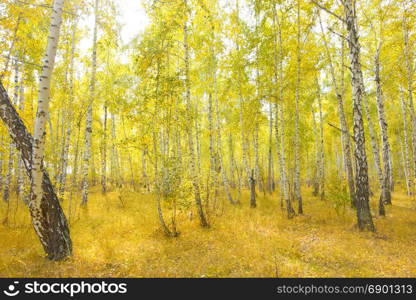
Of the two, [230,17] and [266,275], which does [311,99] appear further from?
[266,275]

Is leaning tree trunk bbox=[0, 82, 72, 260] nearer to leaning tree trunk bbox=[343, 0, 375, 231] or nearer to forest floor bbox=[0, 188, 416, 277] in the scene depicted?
forest floor bbox=[0, 188, 416, 277]

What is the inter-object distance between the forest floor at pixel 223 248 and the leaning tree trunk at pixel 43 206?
15.1 inches

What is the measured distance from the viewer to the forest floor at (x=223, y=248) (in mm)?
5090

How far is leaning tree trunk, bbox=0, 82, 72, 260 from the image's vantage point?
525 centimetres

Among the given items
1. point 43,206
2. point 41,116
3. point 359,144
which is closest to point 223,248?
point 43,206

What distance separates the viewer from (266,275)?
4.86 meters

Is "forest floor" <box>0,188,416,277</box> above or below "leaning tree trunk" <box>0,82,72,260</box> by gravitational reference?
below

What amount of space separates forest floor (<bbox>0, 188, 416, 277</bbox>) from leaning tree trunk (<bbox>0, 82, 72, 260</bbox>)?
0.38 metres

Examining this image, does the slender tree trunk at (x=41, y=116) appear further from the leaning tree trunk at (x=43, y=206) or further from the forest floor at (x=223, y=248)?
the forest floor at (x=223, y=248)

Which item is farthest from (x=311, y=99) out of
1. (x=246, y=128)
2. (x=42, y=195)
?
(x=42, y=195)

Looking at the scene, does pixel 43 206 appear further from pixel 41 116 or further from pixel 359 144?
pixel 359 144

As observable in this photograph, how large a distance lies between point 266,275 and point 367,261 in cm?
285

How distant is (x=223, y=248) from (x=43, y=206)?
15.3 feet

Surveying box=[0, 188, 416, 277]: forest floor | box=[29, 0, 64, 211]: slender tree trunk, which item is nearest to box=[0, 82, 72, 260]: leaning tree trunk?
box=[29, 0, 64, 211]: slender tree trunk
